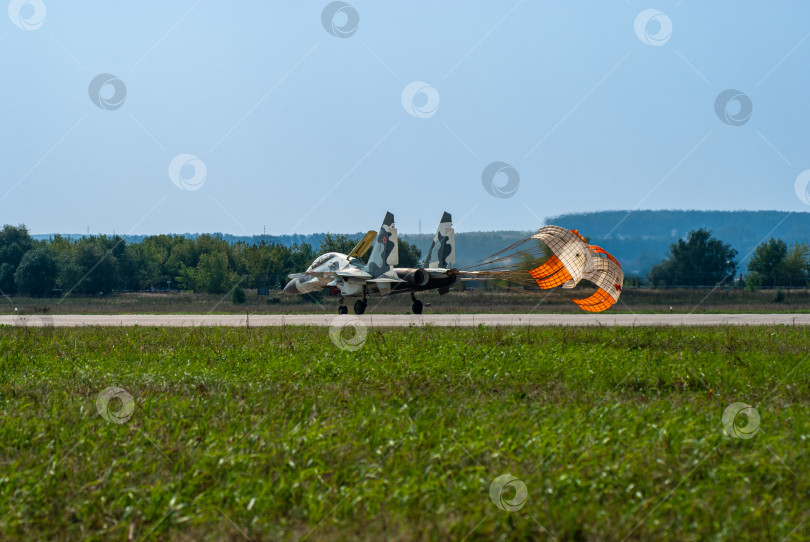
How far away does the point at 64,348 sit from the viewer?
15.5 metres

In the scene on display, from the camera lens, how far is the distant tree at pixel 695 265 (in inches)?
2308

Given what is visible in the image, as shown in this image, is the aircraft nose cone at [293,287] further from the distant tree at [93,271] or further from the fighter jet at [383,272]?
the distant tree at [93,271]

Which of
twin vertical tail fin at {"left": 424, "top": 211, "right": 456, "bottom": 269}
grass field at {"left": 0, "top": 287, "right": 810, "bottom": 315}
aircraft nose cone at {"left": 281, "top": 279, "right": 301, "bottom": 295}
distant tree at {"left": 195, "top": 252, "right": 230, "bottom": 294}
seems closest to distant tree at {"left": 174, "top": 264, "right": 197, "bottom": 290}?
distant tree at {"left": 195, "top": 252, "right": 230, "bottom": 294}

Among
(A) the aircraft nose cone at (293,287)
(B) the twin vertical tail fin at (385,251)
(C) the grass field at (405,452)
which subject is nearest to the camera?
(C) the grass field at (405,452)

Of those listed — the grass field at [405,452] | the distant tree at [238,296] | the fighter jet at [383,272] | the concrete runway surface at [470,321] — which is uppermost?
the distant tree at [238,296]

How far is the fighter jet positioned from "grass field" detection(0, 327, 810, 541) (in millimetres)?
17903

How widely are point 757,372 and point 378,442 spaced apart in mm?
8062

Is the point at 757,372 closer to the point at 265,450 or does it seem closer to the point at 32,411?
the point at 265,450

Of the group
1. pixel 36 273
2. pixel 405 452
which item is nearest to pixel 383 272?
pixel 405 452

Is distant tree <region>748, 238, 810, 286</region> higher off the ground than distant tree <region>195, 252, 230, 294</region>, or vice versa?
distant tree <region>195, 252, 230, 294</region>

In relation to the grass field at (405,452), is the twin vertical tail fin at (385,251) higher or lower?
higher

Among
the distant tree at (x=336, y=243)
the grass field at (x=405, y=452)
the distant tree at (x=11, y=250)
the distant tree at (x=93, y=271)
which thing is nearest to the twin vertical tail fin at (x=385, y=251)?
the grass field at (x=405, y=452)

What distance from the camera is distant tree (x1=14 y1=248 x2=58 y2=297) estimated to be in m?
63.8

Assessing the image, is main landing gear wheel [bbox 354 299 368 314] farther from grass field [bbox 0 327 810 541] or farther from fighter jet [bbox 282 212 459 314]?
grass field [bbox 0 327 810 541]
